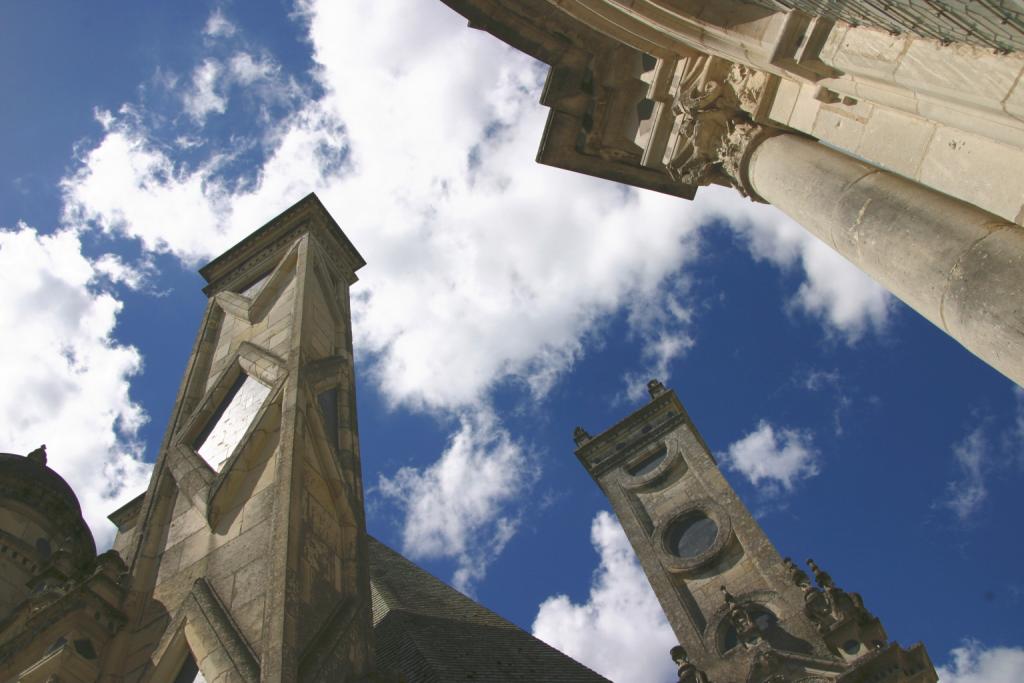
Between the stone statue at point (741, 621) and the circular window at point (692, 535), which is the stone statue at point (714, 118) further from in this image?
the circular window at point (692, 535)

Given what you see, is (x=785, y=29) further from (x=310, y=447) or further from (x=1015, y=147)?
(x=310, y=447)

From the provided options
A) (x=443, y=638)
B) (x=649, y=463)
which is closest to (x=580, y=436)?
(x=649, y=463)

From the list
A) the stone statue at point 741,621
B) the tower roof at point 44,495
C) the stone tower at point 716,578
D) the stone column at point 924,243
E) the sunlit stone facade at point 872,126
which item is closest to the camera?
the stone column at point 924,243

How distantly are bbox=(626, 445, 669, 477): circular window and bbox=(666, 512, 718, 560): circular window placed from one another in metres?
2.16

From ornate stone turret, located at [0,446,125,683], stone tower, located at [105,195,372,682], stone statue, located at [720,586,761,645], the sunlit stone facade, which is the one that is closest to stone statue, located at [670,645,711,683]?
stone statue, located at [720,586,761,645]

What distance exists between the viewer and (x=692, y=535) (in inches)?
817

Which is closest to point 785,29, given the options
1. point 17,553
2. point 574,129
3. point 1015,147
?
point 1015,147

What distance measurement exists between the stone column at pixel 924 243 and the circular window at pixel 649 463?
18.8 metres

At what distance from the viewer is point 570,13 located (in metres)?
7.14

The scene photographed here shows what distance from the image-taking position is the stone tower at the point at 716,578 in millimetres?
15969

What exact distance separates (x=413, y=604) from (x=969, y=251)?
442 inches

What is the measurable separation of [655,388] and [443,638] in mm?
15427

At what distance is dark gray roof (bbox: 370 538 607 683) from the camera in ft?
32.3

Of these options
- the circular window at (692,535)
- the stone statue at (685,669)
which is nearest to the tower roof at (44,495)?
the stone statue at (685,669)
